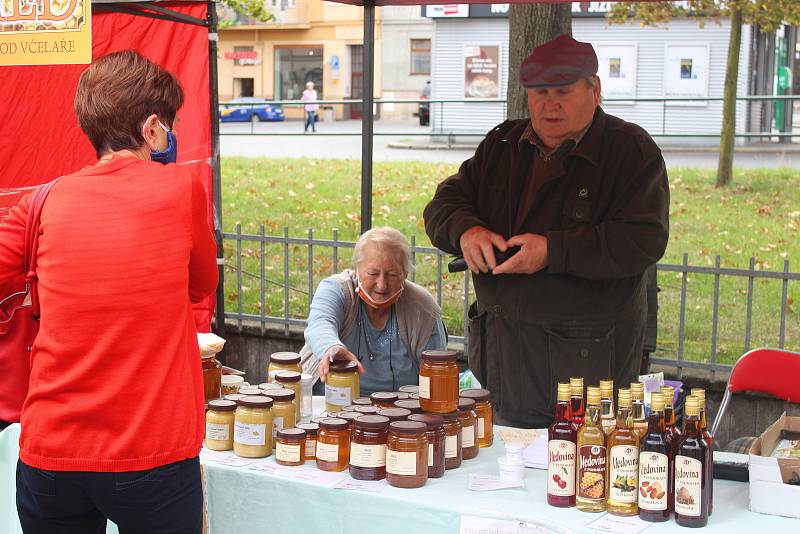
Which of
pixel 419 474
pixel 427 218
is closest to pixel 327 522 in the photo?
pixel 419 474

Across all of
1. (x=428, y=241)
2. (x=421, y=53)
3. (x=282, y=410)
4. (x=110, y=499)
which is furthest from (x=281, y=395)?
(x=421, y=53)

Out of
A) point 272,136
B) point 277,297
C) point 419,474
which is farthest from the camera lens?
point 272,136

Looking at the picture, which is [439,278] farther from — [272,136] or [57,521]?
[272,136]

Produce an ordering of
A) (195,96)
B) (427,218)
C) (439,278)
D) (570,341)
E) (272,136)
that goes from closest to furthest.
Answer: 1. (570,341)
2. (427,218)
3. (195,96)
4. (439,278)
5. (272,136)

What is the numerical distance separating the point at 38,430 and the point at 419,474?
905mm

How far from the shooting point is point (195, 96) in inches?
203

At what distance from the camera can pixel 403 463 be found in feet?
8.02

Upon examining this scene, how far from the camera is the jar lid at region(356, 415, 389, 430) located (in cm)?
247

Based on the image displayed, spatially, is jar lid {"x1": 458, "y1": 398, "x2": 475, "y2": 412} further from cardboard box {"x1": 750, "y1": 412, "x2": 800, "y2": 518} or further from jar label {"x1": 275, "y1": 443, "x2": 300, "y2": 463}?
cardboard box {"x1": 750, "y1": 412, "x2": 800, "y2": 518}

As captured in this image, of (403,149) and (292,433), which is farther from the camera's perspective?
(403,149)

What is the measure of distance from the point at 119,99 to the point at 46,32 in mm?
1315

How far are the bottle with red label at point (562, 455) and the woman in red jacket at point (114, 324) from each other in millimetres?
812

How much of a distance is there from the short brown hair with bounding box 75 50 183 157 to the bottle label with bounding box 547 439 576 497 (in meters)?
1.13

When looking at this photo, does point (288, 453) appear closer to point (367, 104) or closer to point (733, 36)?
point (367, 104)
